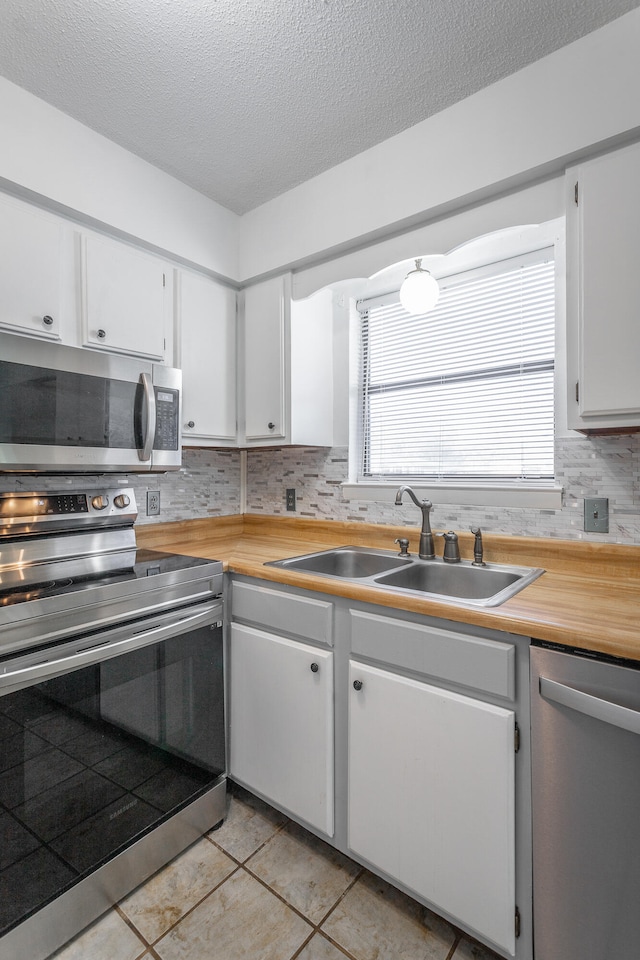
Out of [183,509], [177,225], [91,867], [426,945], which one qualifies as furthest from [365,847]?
[177,225]

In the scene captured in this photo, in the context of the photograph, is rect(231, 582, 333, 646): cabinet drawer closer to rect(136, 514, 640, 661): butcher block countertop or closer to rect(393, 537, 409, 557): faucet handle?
rect(136, 514, 640, 661): butcher block countertop

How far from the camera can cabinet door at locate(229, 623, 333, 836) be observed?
5.05ft

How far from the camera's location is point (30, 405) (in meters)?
1.48

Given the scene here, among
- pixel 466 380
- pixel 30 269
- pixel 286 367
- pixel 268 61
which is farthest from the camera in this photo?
pixel 286 367

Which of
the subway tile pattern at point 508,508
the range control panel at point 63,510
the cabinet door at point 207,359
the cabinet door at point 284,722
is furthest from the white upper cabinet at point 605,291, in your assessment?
the range control panel at point 63,510

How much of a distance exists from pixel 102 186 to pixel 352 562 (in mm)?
1748

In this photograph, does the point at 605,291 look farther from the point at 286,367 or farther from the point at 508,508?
the point at 286,367

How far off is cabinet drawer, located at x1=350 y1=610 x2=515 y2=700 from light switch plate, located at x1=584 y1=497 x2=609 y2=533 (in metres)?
0.71

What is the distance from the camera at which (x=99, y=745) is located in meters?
1.36

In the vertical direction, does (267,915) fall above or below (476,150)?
below

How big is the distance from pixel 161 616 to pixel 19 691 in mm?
429

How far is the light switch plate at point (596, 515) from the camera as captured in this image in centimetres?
163

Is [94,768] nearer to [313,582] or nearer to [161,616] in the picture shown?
[161,616]

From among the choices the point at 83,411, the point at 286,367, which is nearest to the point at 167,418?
the point at 83,411
